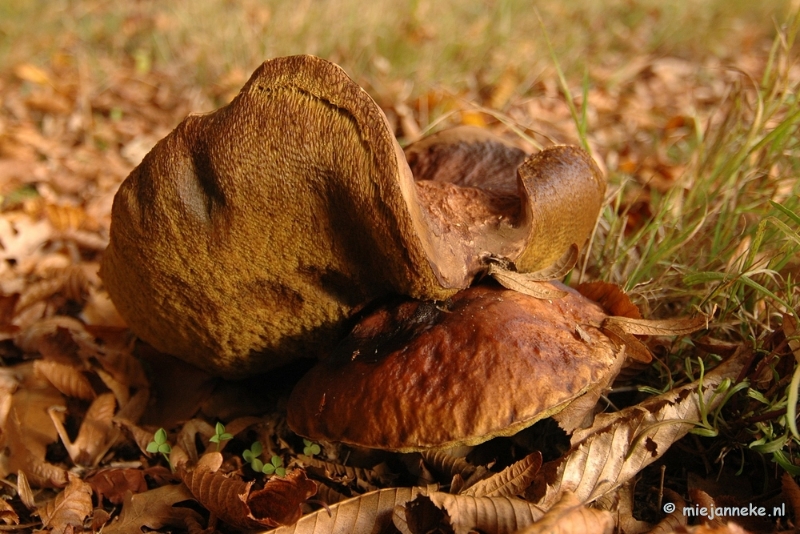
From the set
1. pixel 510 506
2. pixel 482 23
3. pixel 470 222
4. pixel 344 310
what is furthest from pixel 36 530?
pixel 482 23

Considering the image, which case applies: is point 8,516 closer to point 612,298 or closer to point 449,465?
point 449,465

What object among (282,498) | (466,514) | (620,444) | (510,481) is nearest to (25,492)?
(282,498)

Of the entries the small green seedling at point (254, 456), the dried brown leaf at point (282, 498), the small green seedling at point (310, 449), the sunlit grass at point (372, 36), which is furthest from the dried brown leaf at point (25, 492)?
the sunlit grass at point (372, 36)

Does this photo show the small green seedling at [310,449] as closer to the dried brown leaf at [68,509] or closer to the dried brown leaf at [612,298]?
the dried brown leaf at [68,509]

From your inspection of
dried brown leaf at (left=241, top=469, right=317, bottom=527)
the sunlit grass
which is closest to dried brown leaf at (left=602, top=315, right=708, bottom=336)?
dried brown leaf at (left=241, top=469, right=317, bottom=527)

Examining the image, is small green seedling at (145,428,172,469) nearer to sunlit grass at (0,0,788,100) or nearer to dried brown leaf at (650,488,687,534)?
dried brown leaf at (650,488,687,534)

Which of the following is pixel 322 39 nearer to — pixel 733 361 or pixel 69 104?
pixel 69 104

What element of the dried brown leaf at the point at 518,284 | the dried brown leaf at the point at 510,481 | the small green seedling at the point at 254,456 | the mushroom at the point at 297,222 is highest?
the mushroom at the point at 297,222
